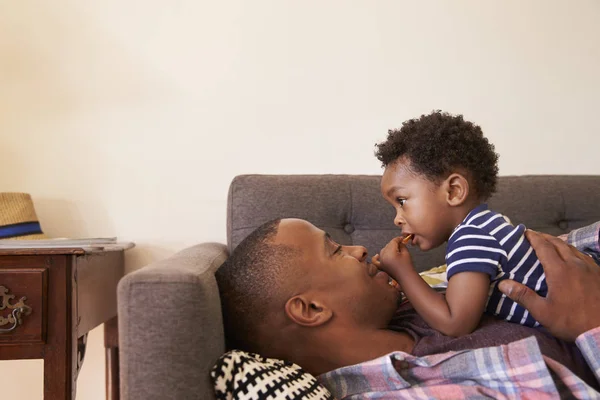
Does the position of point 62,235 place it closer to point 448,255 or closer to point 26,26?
point 26,26

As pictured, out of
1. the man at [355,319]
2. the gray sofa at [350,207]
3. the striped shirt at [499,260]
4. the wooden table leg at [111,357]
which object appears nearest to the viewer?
the man at [355,319]

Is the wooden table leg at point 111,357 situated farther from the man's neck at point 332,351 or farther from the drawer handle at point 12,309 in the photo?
the man's neck at point 332,351

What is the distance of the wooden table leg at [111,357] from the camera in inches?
67.7

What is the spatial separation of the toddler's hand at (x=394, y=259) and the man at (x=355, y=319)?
0.06m

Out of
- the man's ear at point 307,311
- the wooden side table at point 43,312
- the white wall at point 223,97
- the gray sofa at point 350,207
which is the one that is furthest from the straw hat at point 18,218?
the man's ear at point 307,311

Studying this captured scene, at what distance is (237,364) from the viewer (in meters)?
0.83

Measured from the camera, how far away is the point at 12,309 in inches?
48.4

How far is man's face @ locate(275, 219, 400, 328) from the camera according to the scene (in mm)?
998

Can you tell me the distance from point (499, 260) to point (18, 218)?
139 cm

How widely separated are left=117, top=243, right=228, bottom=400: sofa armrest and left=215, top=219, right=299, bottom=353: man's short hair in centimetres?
17

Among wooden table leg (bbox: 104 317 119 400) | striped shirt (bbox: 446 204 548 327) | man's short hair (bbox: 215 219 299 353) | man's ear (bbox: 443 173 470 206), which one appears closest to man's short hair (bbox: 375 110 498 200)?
man's ear (bbox: 443 173 470 206)

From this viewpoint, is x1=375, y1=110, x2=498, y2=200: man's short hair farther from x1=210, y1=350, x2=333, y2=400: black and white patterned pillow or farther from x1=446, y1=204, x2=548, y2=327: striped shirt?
x1=210, y1=350, x2=333, y2=400: black and white patterned pillow

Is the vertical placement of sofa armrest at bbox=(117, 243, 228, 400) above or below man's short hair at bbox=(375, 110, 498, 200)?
below

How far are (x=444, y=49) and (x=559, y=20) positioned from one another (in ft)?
1.53
